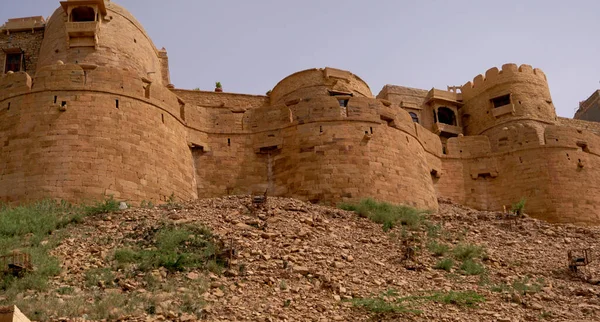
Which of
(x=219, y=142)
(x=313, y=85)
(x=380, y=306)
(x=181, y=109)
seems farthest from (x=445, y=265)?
(x=313, y=85)

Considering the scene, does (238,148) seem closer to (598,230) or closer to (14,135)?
(14,135)

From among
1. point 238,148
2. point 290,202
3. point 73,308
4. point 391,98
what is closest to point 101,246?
point 73,308

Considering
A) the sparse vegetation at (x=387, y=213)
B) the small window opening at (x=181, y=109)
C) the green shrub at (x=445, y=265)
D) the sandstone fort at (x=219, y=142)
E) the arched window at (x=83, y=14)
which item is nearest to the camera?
the green shrub at (x=445, y=265)

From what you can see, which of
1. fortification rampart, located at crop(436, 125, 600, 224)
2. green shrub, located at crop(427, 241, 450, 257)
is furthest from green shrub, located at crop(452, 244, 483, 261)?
fortification rampart, located at crop(436, 125, 600, 224)

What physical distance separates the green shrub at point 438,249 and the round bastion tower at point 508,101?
40.4 feet

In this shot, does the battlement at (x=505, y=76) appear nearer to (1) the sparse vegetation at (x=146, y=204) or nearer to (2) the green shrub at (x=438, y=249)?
(2) the green shrub at (x=438, y=249)

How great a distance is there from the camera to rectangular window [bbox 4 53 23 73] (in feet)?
73.8

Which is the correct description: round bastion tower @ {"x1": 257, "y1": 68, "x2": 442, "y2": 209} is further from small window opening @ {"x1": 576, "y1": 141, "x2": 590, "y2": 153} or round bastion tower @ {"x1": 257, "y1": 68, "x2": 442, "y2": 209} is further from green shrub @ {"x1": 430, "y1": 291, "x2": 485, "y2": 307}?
green shrub @ {"x1": 430, "y1": 291, "x2": 485, "y2": 307}

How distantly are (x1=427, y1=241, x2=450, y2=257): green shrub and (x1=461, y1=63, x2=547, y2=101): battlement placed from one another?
44.7 feet

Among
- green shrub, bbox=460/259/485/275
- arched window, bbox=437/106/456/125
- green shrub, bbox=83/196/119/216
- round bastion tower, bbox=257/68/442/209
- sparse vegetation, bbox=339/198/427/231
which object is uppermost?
arched window, bbox=437/106/456/125

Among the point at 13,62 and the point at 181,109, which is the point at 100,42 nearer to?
the point at 13,62

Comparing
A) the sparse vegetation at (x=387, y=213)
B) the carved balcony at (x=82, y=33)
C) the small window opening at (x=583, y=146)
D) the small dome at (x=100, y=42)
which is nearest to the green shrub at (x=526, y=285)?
the sparse vegetation at (x=387, y=213)

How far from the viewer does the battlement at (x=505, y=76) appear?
26219 mm

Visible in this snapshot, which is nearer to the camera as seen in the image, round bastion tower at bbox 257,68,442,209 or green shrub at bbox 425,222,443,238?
green shrub at bbox 425,222,443,238
